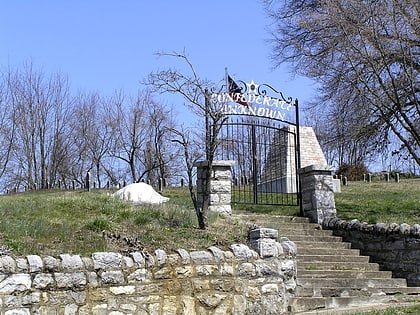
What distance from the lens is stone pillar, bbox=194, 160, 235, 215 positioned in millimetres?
13312

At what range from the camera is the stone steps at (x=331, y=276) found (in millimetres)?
10141

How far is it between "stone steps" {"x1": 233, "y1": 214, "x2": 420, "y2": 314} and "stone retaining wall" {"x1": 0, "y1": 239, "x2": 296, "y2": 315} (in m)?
0.58

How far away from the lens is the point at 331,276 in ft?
36.6

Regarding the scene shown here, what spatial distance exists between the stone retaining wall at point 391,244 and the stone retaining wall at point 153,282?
10.4 ft

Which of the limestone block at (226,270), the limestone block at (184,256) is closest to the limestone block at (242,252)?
the limestone block at (226,270)

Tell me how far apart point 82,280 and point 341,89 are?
13.4 meters

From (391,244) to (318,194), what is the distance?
2.25 meters

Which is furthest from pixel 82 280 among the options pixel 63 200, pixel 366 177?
pixel 366 177

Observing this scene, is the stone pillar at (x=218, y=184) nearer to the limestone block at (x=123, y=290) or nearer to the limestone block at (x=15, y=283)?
the limestone block at (x=123, y=290)

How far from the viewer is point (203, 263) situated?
8914 millimetres

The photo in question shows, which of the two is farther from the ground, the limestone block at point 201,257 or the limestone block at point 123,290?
the limestone block at point 201,257

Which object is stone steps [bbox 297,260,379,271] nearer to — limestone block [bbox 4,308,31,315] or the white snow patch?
the white snow patch

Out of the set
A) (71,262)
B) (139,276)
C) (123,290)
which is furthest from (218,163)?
(71,262)

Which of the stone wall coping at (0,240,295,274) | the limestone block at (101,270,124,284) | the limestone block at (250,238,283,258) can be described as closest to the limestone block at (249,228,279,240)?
the limestone block at (250,238,283,258)
